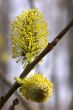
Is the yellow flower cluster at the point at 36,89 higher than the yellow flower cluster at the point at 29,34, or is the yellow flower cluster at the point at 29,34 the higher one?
the yellow flower cluster at the point at 29,34

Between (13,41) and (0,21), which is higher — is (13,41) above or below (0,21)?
above

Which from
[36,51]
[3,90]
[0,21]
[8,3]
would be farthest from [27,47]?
[8,3]

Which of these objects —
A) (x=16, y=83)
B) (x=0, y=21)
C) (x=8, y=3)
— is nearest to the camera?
(x=16, y=83)

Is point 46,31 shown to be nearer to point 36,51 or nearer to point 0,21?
point 36,51

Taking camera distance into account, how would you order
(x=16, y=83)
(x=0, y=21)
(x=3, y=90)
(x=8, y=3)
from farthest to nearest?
(x=8, y=3)
(x=0, y=21)
(x=3, y=90)
(x=16, y=83)

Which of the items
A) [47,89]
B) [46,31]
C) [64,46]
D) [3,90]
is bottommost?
[64,46]
